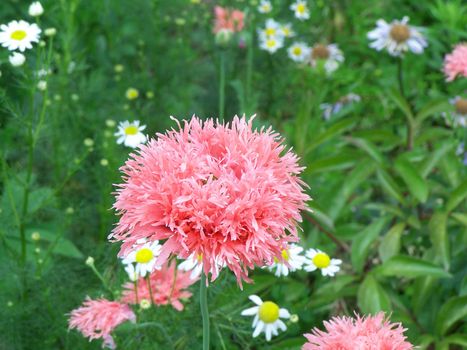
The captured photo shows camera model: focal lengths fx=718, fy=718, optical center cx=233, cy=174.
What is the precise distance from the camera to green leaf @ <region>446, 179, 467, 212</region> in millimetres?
1890

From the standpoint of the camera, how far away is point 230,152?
1.09 metres

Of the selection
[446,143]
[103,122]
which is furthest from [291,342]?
[103,122]

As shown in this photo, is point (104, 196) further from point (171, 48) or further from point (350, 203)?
point (171, 48)

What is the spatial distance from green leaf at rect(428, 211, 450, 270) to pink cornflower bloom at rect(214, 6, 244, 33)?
1.19 metres

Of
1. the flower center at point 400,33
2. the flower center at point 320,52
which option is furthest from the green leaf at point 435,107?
the flower center at point 320,52

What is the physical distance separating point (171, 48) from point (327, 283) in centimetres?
152

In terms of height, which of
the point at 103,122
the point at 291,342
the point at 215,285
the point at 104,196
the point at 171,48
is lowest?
the point at 291,342

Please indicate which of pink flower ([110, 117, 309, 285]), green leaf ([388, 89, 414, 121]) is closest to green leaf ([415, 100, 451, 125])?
green leaf ([388, 89, 414, 121])

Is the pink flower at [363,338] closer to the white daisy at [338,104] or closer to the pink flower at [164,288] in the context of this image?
the pink flower at [164,288]

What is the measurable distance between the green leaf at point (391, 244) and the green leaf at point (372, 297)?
0.10 meters

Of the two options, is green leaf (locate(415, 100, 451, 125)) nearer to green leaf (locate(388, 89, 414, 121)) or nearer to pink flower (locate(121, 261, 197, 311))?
green leaf (locate(388, 89, 414, 121))

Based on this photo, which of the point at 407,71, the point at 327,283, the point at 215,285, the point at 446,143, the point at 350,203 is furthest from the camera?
the point at 407,71

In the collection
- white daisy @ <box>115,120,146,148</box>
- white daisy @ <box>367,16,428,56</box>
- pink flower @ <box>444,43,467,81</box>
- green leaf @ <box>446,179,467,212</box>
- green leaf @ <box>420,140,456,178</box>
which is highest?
white daisy @ <box>367,16,428,56</box>

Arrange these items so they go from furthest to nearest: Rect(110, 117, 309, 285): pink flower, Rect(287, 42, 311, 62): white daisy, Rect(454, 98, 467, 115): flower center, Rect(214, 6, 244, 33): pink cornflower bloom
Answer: Rect(287, 42, 311, 62): white daisy
Rect(214, 6, 244, 33): pink cornflower bloom
Rect(454, 98, 467, 115): flower center
Rect(110, 117, 309, 285): pink flower
